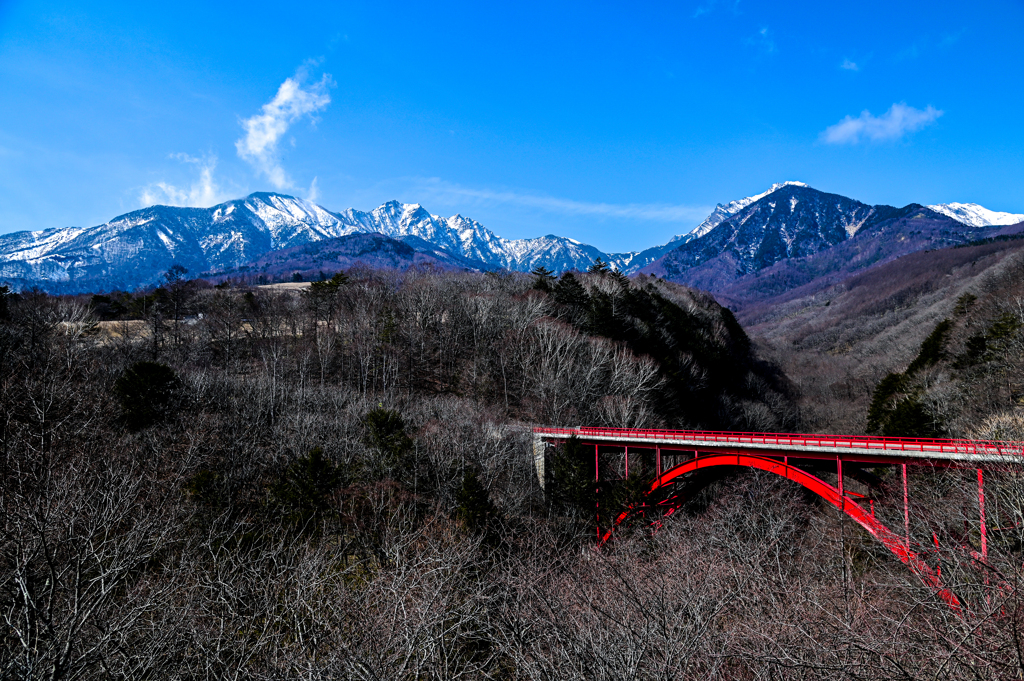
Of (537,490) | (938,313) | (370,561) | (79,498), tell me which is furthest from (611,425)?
(938,313)

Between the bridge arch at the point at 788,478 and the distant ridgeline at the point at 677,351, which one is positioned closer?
the bridge arch at the point at 788,478

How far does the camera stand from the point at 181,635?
9.70 m

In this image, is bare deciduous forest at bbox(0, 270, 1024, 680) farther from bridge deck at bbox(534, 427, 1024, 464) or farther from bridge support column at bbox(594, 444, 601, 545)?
bridge deck at bbox(534, 427, 1024, 464)

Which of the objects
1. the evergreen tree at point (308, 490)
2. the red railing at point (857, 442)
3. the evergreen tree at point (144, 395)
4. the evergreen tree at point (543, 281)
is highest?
the evergreen tree at point (543, 281)

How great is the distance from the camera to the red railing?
64.4ft

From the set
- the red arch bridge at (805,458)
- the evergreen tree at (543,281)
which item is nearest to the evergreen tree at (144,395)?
the red arch bridge at (805,458)

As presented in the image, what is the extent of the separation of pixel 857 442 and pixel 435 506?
70.7 ft

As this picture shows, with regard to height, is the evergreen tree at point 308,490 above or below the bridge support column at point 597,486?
above

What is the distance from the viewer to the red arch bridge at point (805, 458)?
19.1 metres

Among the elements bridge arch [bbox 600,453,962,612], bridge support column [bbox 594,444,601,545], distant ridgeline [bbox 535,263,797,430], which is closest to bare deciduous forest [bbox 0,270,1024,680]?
distant ridgeline [bbox 535,263,797,430]

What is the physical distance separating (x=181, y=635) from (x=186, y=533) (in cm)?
1279

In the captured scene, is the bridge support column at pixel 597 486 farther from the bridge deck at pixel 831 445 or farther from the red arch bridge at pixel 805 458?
the bridge deck at pixel 831 445

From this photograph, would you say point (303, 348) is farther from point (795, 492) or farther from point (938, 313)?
point (938, 313)

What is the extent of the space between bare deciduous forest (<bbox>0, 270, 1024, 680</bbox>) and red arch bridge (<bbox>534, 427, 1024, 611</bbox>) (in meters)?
1.09
